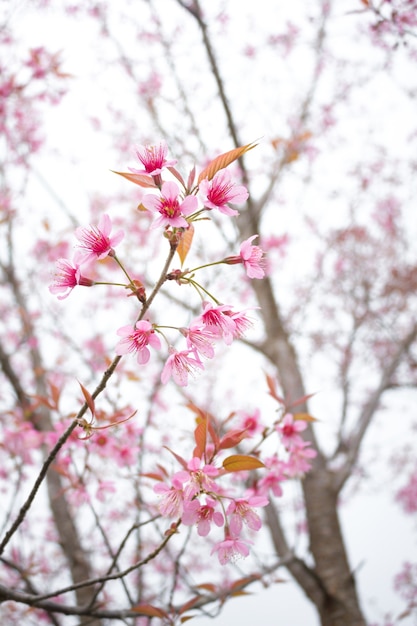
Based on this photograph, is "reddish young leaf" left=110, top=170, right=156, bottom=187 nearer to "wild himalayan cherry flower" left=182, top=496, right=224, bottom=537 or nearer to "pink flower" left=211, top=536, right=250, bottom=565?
"wild himalayan cherry flower" left=182, top=496, right=224, bottom=537

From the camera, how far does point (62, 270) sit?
1.06 metres

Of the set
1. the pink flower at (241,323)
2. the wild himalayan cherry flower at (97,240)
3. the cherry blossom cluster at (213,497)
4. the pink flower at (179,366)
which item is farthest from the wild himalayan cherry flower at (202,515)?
the wild himalayan cherry flower at (97,240)

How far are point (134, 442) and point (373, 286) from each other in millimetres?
5194

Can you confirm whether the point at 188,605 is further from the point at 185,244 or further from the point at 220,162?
the point at 220,162

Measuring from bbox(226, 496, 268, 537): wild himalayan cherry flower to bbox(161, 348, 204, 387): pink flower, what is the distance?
0.41 meters

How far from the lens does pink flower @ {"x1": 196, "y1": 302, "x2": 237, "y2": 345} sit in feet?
3.35

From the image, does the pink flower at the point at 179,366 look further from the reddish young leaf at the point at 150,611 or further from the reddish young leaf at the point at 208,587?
the reddish young leaf at the point at 208,587

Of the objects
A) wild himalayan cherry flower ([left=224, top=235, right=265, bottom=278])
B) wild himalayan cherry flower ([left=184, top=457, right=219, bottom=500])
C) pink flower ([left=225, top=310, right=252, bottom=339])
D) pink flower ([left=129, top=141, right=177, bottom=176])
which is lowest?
wild himalayan cherry flower ([left=184, top=457, right=219, bottom=500])

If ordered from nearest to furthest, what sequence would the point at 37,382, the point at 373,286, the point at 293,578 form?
1. the point at 293,578
2. the point at 37,382
3. the point at 373,286

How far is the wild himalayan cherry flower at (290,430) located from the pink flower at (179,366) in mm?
674

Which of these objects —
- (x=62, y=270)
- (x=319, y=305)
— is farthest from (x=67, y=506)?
(x=319, y=305)

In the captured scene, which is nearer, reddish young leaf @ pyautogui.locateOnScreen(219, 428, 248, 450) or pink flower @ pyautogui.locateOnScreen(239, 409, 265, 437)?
reddish young leaf @ pyautogui.locateOnScreen(219, 428, 248, 450)

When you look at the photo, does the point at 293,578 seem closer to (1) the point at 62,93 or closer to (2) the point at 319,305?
(1) the point at 62,93

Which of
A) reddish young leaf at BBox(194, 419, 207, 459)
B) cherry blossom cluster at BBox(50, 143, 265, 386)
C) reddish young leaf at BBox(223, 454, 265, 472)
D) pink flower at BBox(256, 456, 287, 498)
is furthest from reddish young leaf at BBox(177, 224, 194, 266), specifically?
pink flower at BBox(256, 456, 287, 498)
